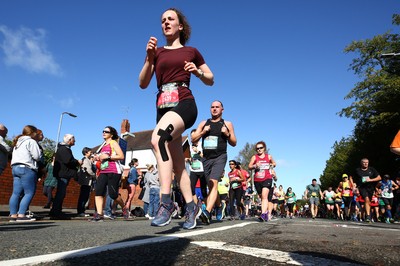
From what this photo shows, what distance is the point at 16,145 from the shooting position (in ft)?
22.6

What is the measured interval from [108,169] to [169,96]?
14.4ft

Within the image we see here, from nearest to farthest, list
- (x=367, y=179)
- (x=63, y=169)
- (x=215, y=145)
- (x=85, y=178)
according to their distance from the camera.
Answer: (x=215, y=145)
(x=63, y=169)
(x=85, y=178)
(x=367, y=179)

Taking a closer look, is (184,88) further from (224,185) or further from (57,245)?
(224,185)

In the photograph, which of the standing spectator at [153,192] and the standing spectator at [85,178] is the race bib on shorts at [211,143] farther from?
the standing spectator at [153,192]

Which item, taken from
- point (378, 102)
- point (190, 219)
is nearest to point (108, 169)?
point (190, 219)

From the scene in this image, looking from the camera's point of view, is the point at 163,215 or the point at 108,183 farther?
the point at 108,183

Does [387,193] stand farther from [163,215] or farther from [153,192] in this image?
[163,215]

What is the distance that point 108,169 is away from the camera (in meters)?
7.54

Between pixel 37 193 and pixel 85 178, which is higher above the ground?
pixel 85 178

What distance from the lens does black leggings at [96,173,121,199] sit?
7441 millimetres

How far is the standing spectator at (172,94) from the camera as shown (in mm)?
3408

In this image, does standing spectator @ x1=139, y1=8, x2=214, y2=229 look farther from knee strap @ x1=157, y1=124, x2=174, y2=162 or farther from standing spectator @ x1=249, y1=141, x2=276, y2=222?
standing spectator @ x1=249, y1=141, x2=276, y2=222

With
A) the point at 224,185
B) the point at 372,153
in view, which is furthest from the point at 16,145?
the point at 372,153

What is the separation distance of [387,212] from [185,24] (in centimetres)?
1437
